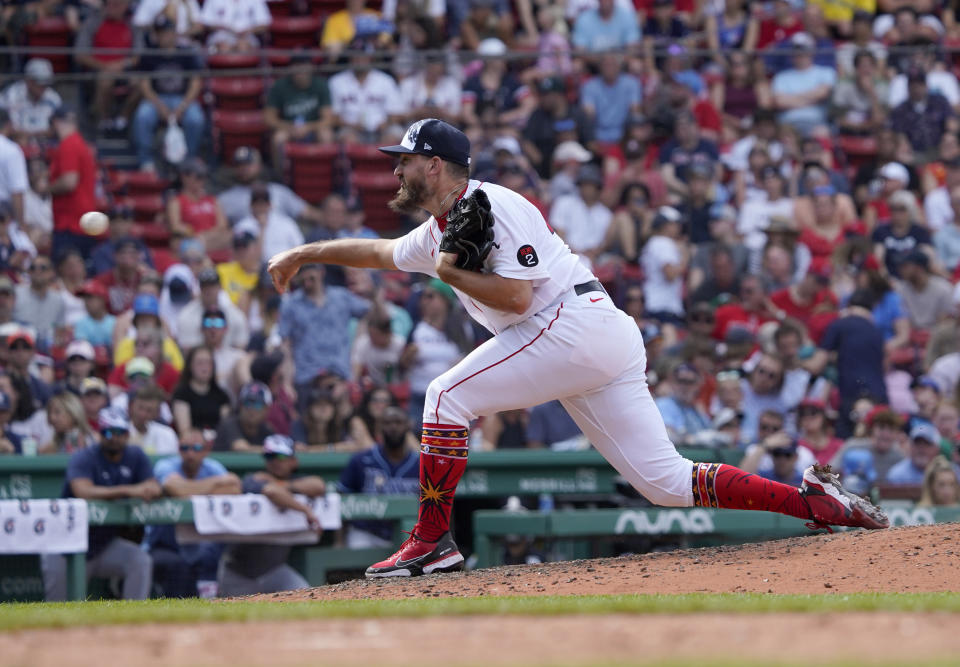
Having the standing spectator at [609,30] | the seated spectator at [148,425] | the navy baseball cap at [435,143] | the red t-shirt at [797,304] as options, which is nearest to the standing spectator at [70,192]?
the seated spectator at [148,425]

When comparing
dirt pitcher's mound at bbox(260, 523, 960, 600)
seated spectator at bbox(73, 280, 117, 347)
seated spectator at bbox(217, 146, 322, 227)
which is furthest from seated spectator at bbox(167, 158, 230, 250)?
dirt pitcher's mound at bbox(260, 523, 960, 600)

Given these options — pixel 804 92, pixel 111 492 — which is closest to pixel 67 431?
pixel 111 492

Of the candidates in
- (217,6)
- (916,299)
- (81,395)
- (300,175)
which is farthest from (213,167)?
(916,299)

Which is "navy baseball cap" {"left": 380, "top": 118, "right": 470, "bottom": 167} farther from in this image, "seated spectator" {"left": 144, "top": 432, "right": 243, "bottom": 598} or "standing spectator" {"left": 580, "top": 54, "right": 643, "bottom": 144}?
"standing spectator" {"left": 580, "top": 54, "right": 643, "bottom": 144}

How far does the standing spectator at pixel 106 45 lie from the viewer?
14.3 m

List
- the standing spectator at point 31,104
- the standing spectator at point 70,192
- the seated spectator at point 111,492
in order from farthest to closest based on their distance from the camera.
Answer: the standing spectator at point 31,104
the standing spectator at point 70,192
the seated spectator at point 111,492

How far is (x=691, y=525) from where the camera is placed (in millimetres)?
9602

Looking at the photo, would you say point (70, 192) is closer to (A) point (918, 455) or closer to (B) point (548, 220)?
(B) point (548, 220)

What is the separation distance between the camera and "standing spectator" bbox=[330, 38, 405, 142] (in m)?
14.5

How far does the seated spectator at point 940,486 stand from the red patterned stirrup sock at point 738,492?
3861 millimetres

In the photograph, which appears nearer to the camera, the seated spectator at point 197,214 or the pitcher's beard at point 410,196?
the pitcher's beard at point 410,196

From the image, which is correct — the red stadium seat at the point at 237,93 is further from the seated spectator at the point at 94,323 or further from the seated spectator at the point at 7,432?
the seated spectator at the point at 7,432

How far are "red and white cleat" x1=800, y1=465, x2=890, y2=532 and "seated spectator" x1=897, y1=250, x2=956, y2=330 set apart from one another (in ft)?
22.2

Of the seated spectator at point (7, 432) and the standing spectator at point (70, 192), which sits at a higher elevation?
the standing spectator at point (70, 192)
